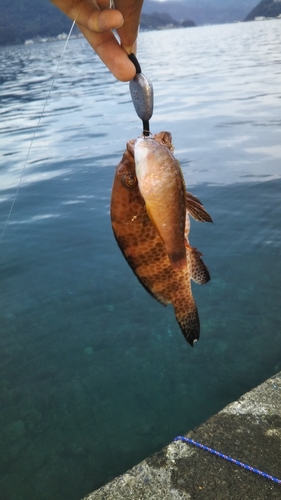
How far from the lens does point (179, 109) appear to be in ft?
56.5

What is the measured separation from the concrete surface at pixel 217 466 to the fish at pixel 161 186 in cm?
224

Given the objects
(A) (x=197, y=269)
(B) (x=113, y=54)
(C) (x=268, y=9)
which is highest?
(C) (x=268, y=9)

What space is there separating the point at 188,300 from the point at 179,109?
1651 cm

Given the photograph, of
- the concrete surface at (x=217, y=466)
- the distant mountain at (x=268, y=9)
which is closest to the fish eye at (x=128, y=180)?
the concrete surface at (x=217, y=466)

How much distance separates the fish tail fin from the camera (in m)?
1.79

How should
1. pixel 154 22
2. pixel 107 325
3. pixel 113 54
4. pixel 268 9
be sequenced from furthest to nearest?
1. pixel 154 22
2. pixel 268 9
3. pixel 107 325
4. pixel 113 54

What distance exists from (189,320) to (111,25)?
1271 mm

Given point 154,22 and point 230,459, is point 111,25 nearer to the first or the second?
point 230,459

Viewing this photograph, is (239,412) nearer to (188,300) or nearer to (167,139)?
(188,300)

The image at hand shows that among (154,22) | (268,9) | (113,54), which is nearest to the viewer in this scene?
(113,54)

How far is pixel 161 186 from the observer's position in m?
1.51

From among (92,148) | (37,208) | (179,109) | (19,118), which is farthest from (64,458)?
(19,118)

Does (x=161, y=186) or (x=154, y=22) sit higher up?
(x=154, y=22)

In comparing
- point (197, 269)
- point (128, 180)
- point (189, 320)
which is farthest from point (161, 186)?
point (189, 320)
